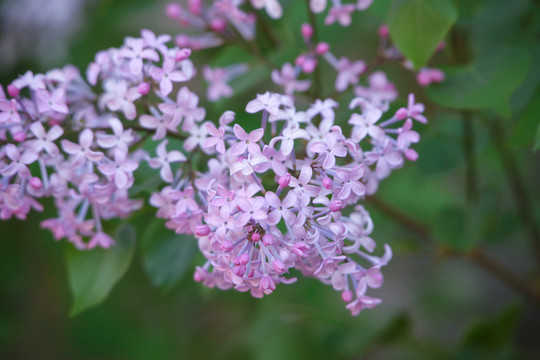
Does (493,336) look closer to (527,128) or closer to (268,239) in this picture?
(527,128)

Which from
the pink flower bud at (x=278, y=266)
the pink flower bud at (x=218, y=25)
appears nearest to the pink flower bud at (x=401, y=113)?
the pink flower bud at (x=278, y=266)

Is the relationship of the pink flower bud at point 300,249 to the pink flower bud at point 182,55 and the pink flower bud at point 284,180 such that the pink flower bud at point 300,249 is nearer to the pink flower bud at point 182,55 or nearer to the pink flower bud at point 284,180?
the pink flower bud at point 284,180

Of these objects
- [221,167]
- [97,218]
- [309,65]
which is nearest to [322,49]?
[309,65]

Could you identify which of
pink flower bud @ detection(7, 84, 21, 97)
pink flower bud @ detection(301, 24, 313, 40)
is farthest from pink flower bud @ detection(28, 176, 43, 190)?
pink flower bud @ detection(301, 24, 313, 40)

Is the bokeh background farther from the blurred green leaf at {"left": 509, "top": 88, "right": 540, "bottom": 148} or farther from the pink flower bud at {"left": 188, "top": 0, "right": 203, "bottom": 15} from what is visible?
the pink flower bud at {"left": 188, "top": 0, "right": 203, "bottom": 15}

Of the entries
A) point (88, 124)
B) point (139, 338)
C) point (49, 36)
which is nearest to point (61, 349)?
point (139, 338)

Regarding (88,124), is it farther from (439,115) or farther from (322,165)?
(439,115)
